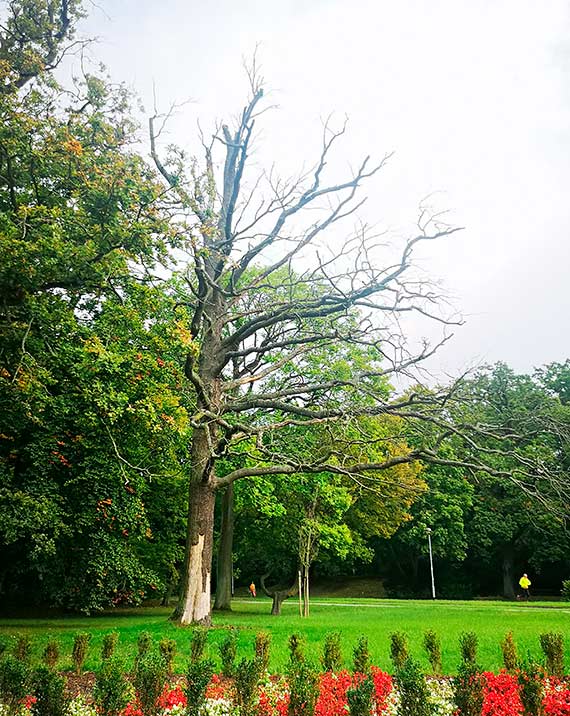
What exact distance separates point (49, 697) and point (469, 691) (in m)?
3.77

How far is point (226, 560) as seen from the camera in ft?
84.9

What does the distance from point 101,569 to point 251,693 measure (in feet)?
37.7

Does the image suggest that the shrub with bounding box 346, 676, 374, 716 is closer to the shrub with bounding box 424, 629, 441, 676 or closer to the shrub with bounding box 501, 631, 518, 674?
the shrub with bounding box 501, 631, 518, 674

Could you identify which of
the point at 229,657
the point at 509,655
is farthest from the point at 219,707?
the point at 509,655

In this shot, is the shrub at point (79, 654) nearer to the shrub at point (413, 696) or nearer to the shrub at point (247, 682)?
the shrub at point (247, 682)

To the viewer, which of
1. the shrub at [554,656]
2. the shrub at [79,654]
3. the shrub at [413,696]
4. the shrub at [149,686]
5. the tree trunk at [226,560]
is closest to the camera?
the shrub at [413,696]

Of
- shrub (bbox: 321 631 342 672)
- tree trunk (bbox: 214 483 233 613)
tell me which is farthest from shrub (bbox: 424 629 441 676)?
tree trunk (bbox: 214 483 233 613)

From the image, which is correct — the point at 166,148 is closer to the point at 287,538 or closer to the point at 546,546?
the point at 287,538

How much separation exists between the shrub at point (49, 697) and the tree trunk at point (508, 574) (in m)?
40.2

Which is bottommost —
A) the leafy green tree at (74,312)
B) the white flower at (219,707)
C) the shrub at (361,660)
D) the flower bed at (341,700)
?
the white flower at (219,707)

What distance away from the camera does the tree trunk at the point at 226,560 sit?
25.2 meters

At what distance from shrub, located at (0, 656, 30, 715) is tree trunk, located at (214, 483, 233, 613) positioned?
61.8 feet

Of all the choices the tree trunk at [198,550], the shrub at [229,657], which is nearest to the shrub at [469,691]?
the shrub at [229,657]

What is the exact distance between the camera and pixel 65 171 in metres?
10.6
